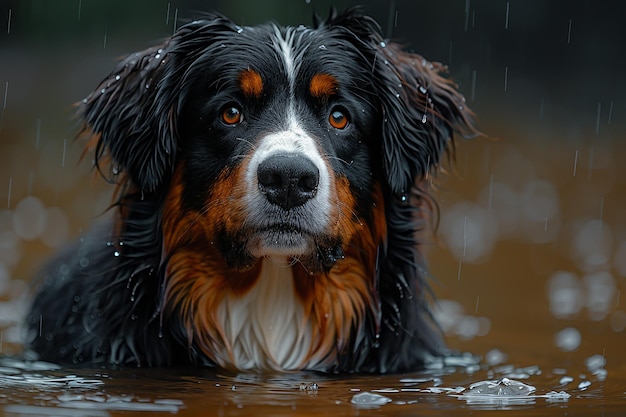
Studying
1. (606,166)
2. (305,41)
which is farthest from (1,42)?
(305,41)

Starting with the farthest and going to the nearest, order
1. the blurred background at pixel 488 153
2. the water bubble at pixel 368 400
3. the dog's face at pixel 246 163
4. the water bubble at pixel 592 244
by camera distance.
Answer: the water bubble at pixel 592 244, the blurred background at pixel 488 153, the dog's face at pixel 246 163, the water bubble at pixel 368 400

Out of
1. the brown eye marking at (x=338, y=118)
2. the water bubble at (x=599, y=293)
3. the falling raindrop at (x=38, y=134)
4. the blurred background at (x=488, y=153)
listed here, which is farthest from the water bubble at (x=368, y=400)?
the falling raindrop at (x=38, y=134)

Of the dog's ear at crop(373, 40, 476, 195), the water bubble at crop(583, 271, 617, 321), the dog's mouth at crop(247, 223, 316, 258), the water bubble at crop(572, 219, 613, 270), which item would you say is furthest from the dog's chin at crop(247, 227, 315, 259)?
the water bubble at crop(572, 219, 613, 270)

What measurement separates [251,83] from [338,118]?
17.8 inches

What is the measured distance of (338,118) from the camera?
197 inches

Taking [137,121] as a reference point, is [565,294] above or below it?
below

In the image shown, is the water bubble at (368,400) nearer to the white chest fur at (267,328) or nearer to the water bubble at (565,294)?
the white chest fur at (267,328)

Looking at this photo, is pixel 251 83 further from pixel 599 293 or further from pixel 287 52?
pixel 599 293

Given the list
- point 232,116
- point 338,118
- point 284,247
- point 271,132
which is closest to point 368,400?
point 284,247

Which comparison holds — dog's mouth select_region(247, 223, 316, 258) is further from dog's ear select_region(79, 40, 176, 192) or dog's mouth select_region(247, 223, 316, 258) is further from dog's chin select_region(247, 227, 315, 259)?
dog's ear select_region(79, 40, 176, 192)

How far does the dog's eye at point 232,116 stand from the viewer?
4.95 m

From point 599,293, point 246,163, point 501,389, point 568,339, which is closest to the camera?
point 501,389

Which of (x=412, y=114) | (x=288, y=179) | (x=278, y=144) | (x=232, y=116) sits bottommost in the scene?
(x=288, y=179)

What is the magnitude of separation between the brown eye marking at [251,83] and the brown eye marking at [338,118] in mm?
363
